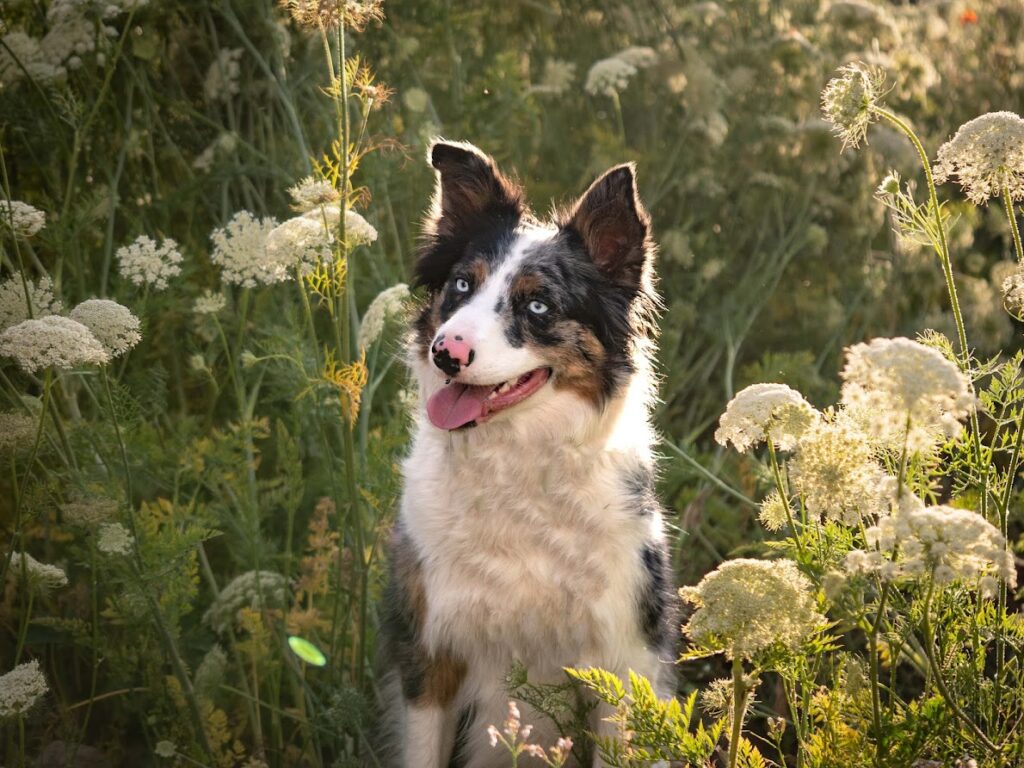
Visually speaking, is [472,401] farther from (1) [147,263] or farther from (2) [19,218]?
(2) [19,218]

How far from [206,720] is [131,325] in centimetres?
140

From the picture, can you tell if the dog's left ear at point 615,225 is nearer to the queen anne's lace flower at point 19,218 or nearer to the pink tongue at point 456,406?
the pink tongue at point 456,406

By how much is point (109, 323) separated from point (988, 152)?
227 cm

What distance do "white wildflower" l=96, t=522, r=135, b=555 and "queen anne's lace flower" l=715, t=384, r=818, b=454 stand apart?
181cm

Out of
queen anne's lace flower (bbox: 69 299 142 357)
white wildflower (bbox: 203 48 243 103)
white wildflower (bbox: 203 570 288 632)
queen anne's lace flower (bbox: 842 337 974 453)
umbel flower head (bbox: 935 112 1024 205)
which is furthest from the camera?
A: white wildflower (bbox: 203 48 243 103)

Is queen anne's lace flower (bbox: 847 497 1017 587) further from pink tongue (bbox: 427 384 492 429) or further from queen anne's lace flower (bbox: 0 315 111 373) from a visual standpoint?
queen anne's lace flower (bbox: 0 315 111 373)

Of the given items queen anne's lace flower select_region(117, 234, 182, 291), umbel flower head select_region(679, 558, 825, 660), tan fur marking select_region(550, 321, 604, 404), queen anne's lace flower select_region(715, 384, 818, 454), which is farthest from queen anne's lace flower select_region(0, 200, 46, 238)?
umbel flower head select_region(679, 558, 825, 660)

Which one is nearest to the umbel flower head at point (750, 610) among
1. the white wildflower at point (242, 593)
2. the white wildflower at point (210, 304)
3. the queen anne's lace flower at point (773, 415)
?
→ the queen anne's lace flower at point (773, 415)

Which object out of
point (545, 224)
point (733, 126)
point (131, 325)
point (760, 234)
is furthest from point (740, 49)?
point (131, 325)

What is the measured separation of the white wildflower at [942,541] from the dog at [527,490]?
1413 mm

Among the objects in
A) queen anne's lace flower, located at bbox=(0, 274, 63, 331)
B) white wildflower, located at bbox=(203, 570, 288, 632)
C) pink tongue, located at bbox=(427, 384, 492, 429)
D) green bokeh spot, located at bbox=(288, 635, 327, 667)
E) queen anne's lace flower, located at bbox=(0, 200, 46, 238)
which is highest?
queen anne's lace flower, located at bbox=(0, 200, 46, 238)

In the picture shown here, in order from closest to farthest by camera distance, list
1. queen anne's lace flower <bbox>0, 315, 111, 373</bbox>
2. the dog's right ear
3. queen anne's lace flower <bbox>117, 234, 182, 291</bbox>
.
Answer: queen anne's lace flower <bbox>0, 315, 111, 373</bbox> → queen anne's lace flower <bbox>117, 234, 182, 291</bbox> → the dog's right ear

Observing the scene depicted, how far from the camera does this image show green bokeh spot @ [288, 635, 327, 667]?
165 inches

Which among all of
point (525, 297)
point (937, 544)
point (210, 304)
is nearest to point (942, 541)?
point (937, 544)
